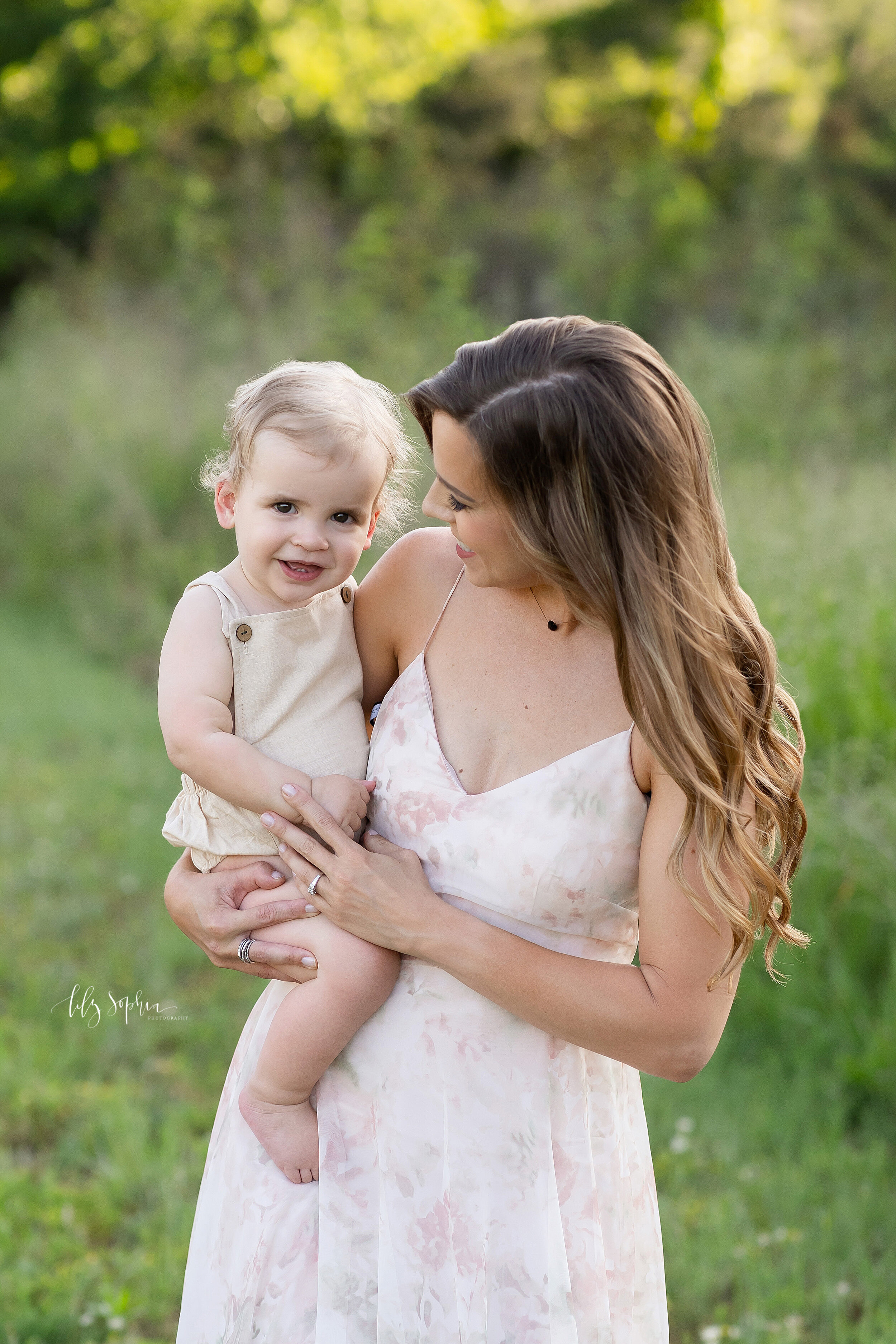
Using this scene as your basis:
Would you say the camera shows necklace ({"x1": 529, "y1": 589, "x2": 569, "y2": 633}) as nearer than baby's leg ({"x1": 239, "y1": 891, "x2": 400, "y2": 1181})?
No

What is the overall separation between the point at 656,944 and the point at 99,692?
6.18 meters

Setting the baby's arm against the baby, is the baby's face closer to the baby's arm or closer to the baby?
the baby

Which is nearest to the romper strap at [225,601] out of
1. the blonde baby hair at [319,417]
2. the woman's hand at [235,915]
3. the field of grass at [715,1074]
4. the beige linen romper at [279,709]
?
the beige linen romper at [279,709]

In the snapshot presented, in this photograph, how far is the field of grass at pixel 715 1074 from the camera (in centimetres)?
264

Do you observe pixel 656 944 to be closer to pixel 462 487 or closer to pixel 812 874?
pixel 462 487

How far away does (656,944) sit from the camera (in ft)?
4.91

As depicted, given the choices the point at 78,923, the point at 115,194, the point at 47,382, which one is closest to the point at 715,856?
the point at 78,923

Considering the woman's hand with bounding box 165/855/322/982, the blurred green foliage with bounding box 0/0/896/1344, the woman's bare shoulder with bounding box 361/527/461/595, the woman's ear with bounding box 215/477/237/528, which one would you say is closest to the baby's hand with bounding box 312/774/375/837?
the woman's hand with bounding box 165/855/322/982

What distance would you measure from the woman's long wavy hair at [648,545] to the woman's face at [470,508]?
0.02 meters

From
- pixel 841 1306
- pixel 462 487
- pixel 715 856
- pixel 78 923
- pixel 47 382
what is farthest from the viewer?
pixel 47 382

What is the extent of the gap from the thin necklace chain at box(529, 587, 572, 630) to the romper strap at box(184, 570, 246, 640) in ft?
1.44

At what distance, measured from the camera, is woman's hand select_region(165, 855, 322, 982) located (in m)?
1.65

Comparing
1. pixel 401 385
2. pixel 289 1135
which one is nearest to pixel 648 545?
pixel 289 1135

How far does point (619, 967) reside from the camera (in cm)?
152
